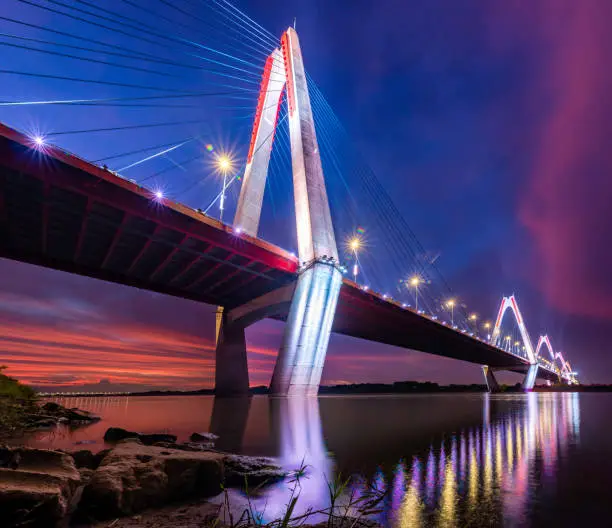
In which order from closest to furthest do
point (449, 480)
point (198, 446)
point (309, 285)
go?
point (449, 480) → point (198, 446) → point (309, 285)

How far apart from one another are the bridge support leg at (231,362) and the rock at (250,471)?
34788mm

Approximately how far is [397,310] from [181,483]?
125 feet

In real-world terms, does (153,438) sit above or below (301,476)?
below

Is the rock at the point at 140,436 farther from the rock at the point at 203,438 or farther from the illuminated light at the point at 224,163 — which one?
the illuminated light at the point at 224,163

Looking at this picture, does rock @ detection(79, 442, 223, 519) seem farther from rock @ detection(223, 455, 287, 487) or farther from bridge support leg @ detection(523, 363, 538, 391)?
bridge support leg @ detection(523, 363, 538, 391)

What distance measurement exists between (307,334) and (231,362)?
1563cm

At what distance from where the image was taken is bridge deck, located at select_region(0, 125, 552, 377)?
18422 mm

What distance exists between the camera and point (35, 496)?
3.19 m

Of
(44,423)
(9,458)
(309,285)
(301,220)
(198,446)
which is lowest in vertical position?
(44,423)

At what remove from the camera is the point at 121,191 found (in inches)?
791

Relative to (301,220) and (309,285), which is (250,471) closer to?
(309,285)

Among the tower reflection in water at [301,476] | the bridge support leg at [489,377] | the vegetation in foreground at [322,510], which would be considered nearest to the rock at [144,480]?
the vegetation in foreground at [322,510]

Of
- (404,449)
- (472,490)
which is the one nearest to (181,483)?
(472,490)

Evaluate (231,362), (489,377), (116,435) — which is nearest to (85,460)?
(116,435)
